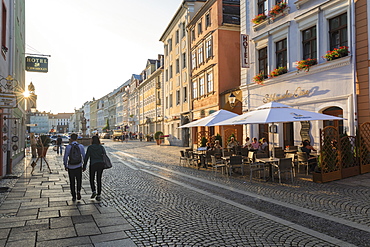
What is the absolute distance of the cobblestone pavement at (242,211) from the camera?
5.20 meters

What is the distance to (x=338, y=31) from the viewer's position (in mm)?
14500

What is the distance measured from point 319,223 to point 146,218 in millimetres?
3341

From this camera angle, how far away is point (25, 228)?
574 centimetres

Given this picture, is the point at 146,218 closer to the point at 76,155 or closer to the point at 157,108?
the point at 76,155

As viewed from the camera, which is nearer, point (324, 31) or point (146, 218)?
point (146, 218)

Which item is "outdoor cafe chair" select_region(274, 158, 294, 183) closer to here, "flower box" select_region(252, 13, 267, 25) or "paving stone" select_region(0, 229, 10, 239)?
"paving stone" select_region(0, 229, 10, 239)

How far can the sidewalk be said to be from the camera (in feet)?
16.7

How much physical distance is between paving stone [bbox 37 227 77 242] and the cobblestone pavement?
102 centimetres

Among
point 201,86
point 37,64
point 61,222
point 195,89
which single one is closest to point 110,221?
point 61,222

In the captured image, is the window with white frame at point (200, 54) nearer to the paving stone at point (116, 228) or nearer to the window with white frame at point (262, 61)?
the window with white frame at point (262, 61)

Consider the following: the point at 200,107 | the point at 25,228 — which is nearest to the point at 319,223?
the point at 25,228

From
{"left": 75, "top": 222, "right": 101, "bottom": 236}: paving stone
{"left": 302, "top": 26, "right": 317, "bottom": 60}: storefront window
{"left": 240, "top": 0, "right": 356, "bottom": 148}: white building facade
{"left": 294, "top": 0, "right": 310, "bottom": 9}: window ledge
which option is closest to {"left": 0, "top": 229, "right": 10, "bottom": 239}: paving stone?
{"left": 75, "top": 222, "right": 101, "bottom": 236}: paving stone

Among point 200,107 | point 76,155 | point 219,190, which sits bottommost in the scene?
point 219,190

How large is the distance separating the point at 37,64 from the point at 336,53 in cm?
1744
